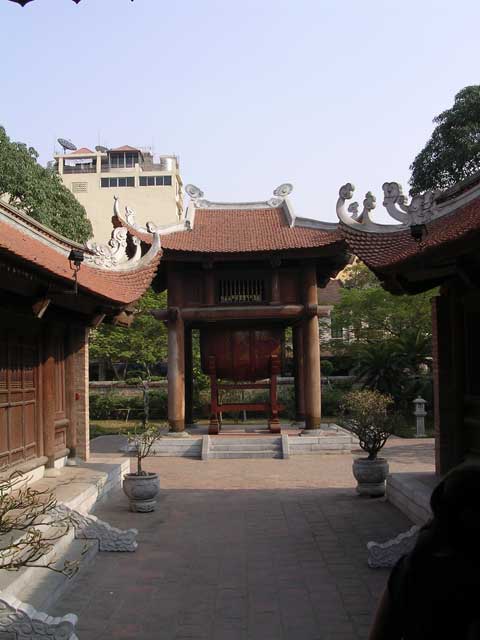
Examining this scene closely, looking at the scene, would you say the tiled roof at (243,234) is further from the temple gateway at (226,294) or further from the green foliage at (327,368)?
the green foliage at (327,368)

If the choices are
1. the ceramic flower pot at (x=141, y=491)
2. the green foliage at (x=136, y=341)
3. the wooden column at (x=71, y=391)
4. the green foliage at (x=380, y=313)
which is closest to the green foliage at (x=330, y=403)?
the green foliage at (x=380, y=313)

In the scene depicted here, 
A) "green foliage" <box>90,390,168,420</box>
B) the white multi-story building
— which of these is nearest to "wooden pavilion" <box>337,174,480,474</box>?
"green foliage" <box>90,390,168,420</box>

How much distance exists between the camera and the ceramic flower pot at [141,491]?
363 inches

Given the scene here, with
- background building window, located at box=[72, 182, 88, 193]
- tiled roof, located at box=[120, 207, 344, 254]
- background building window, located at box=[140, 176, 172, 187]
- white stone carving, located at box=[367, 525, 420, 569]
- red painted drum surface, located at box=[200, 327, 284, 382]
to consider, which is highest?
background building window, located at box=[140, 176, 172, 187]

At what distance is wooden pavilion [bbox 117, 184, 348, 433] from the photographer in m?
16.7

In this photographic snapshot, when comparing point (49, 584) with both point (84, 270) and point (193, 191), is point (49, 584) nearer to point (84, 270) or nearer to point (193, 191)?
point (84, 270)

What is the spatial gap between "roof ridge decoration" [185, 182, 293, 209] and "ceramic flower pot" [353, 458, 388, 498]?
11145mm

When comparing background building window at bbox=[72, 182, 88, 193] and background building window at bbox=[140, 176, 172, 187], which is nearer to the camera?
background building window at bbox=[72, 182, 88, 193]

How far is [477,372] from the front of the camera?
301 inches

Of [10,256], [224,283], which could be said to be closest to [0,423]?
[10,256]

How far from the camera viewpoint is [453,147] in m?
23.7

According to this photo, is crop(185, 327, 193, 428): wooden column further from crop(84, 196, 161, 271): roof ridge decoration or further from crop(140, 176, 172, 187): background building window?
crop(140, 176, 172, 187): background building window

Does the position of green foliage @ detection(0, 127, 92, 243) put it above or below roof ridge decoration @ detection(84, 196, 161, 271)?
above

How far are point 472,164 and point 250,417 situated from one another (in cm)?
1242
